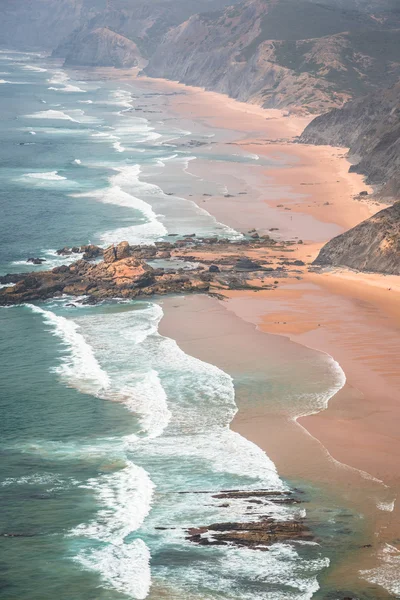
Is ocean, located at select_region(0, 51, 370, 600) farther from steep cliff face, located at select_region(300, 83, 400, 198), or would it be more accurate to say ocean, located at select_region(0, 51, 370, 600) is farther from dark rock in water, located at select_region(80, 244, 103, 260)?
steep cliff face, located at select_region(300, 83, 400, 198)

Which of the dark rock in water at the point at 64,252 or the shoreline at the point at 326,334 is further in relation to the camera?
the dark rock in water at the point at 64,252

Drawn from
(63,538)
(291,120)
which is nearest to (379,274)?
(63,538)

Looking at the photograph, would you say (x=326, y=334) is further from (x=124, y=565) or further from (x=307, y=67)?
(x=307, y=67)

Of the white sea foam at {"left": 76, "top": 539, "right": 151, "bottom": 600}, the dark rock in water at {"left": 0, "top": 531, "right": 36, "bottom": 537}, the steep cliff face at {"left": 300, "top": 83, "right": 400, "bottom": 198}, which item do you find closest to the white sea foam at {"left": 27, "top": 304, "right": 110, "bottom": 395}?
the dark rock in water at {"left": 0, "top": 531, "right": 36, "bottom": 537}

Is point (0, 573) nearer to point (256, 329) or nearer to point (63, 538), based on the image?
point (63, 538)

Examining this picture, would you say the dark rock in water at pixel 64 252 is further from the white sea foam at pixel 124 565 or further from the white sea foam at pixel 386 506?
the white sea foam at pixel 386 506

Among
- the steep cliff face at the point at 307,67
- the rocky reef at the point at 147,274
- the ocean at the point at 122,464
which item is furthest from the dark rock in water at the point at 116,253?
the steep cliff face at the point at 307,67
